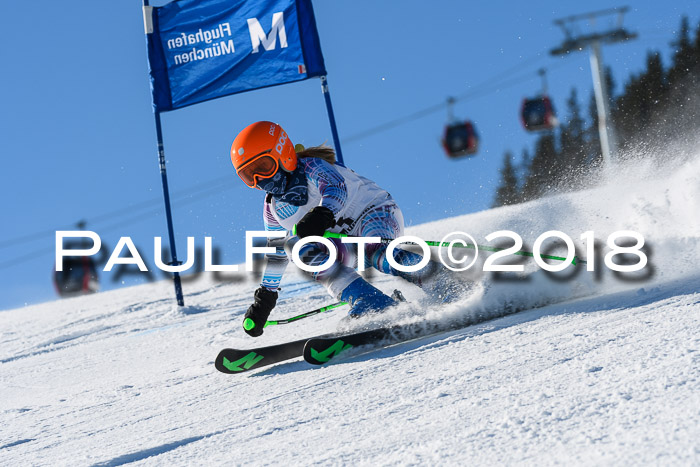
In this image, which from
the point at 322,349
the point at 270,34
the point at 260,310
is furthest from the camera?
the point at 270,34

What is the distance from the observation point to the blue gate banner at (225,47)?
7.14 metres

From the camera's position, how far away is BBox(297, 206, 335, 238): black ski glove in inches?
128

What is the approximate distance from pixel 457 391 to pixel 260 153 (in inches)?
73.5

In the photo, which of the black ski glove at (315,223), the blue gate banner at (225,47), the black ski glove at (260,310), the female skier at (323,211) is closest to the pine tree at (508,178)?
the blue gate banner at (225,47)

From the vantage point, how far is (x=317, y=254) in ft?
11.9

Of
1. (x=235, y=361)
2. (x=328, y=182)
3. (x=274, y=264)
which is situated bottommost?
(x=235, y=361)

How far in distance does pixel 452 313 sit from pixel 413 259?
45 centimetres

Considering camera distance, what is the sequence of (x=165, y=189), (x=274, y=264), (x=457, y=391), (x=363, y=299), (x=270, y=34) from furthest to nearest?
1. (x=165, y=189)
2. (x=270, y=34)
3. (x=274, y=264)
4. (x=363, y=299)
5. (x=457, y=391)

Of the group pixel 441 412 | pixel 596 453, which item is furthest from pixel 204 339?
pixel 596 453

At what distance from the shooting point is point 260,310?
3797mm

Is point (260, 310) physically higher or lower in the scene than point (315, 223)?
lower

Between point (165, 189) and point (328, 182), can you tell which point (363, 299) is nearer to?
point (328, 182)

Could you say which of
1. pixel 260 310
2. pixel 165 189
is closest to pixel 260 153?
pixel 260 310

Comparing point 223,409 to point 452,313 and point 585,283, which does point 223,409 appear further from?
point 585,283
